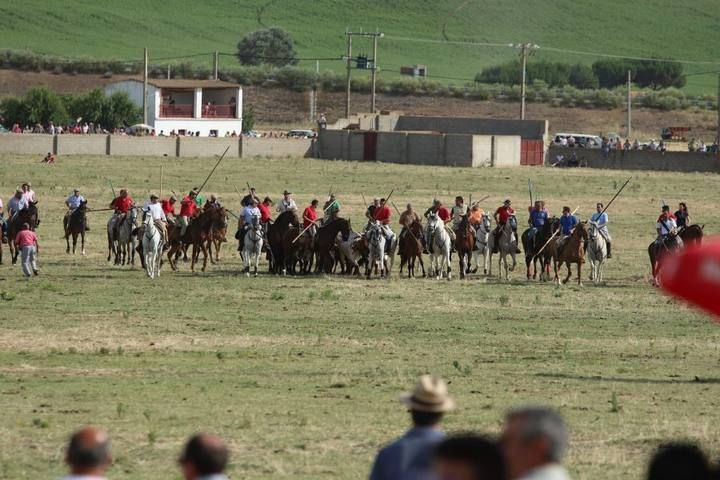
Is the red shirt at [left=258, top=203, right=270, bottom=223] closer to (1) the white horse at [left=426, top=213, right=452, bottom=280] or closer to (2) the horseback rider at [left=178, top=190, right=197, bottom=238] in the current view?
(2) the horseback rider at [left=178, top=190, right=197, bottom=238]

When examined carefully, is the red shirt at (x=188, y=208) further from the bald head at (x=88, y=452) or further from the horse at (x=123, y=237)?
the bald head at (x=88, y=452)

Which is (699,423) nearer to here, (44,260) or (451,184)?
(44,260)

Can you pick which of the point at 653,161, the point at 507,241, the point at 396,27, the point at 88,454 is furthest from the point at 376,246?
the point at 396,27

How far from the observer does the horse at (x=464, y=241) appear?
36.1 m

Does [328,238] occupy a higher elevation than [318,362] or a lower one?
higher

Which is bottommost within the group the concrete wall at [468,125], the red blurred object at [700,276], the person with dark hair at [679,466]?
the person with dark hair at [679,466]

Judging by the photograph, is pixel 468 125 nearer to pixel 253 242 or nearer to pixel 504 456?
pixel 253 242

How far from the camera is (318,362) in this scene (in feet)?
73.1

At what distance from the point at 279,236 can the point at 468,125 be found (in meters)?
66.9

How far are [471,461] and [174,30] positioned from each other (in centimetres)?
16856

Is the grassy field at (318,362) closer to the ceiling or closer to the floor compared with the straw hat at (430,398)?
A: closer to the floor

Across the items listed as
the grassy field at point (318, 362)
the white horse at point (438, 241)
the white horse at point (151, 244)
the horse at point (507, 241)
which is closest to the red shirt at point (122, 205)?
the grassy field at point (318, 362)

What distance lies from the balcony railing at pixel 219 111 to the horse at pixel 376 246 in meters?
72.7

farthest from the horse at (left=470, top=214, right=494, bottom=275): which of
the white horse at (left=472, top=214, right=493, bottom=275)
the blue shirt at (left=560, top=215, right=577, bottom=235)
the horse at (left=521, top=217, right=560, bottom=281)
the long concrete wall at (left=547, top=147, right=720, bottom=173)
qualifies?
the long concrete wall at (left=547, top=147, right=720, bottom=173)
